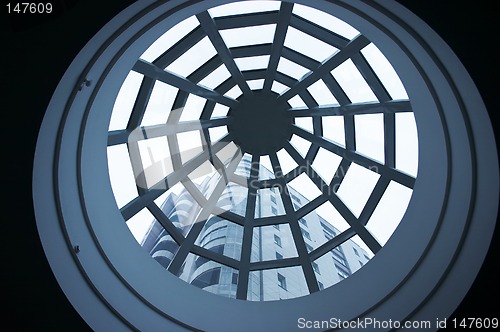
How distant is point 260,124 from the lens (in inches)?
622

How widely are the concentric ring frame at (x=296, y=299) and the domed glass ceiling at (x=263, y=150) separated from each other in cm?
244

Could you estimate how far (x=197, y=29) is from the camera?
486 inches

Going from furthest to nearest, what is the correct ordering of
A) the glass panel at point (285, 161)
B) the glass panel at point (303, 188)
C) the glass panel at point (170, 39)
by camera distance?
1. the glass panel at point (285, 161)
2. the glass panel at point (303, 188)
3. the glass panel at point (170, 39)

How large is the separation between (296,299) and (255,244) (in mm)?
6096

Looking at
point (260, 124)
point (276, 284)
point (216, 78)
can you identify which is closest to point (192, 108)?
point (216, 78)

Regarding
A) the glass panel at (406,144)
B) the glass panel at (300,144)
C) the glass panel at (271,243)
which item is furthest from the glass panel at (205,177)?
the glass panel at (406,144)

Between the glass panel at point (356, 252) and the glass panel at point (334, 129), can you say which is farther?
the glass panel at point (334, 129)

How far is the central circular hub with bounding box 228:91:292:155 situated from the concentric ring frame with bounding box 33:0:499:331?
6734 mm

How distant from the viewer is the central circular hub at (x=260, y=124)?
1529cm

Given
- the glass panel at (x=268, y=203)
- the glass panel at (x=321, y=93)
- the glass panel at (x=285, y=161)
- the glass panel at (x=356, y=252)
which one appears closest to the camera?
the glass panel at (x=356, y=252)

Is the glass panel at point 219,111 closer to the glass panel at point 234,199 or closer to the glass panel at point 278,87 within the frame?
the glass panel at point 278,87

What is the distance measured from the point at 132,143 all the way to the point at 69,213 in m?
5.63

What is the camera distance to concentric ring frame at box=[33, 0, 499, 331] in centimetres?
645

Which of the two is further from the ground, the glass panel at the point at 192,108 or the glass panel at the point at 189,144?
the glass panel at the point at 192,108
